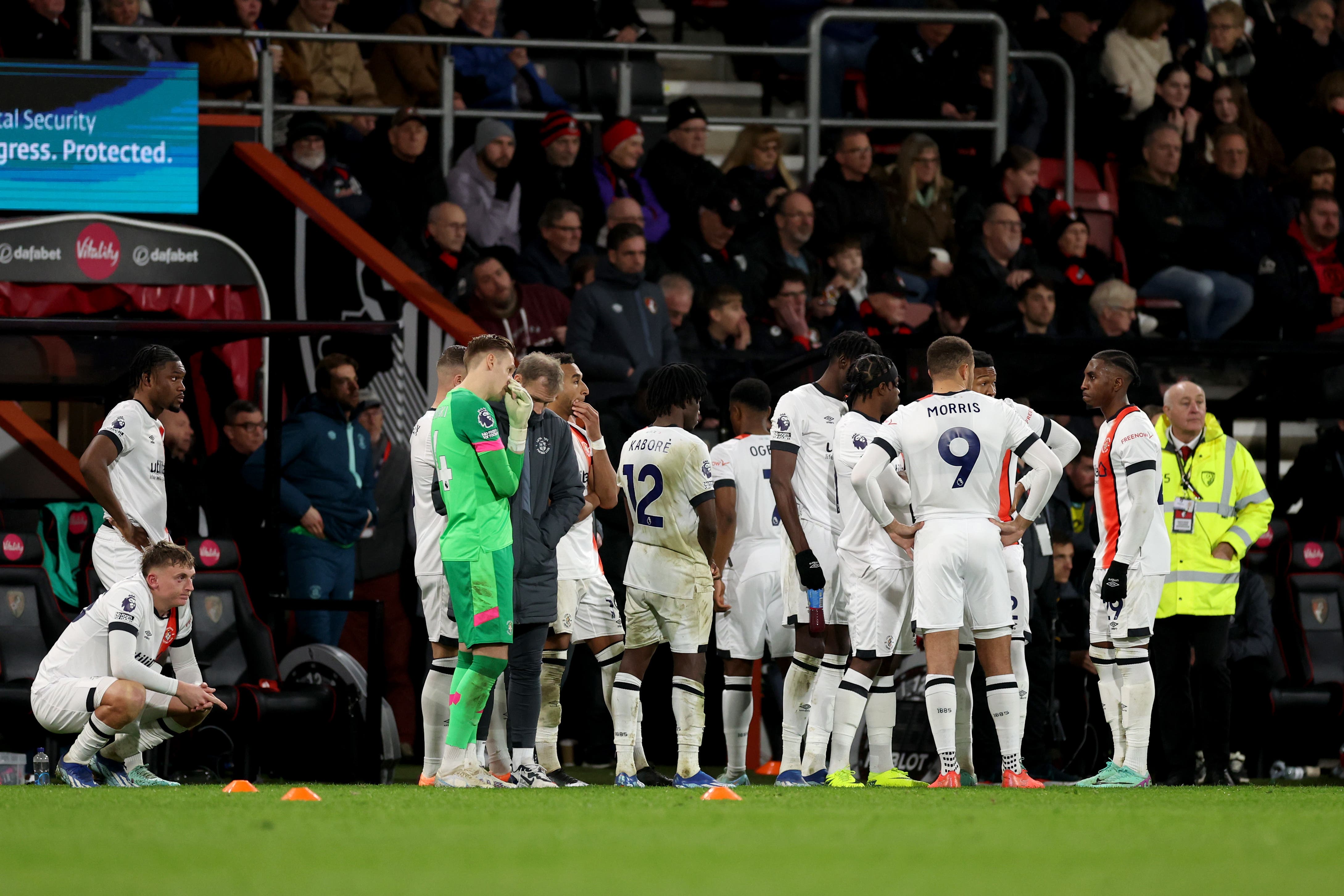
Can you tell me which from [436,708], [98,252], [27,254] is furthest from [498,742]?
[27,254]

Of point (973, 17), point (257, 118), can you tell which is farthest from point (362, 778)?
point (973, 17)

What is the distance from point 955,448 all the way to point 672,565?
1.67 meters

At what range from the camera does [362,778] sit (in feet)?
35.5

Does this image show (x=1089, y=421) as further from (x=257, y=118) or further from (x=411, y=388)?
(x=257, y=118)

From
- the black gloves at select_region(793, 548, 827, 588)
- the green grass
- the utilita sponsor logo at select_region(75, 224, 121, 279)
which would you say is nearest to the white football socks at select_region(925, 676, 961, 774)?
the green grass

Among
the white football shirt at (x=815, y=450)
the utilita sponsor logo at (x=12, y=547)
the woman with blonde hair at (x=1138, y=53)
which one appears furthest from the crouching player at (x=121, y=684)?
the woman with blonde hair at (x=1138, y=53)

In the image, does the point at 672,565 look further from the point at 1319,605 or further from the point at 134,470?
the point at 1319,605

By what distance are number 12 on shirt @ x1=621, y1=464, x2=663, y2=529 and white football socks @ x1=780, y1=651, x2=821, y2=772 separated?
1077 millimetres

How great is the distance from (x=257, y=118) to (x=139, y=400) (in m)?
4.29

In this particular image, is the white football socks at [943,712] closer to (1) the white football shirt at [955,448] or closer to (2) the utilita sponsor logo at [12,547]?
(1) the white football shirt at [955,448]

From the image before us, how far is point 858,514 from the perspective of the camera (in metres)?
10.0

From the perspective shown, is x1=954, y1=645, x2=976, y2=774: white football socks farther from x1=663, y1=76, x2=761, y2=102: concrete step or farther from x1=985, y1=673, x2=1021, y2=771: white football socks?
x1=663, y1=76, x2=761, y2=102: concrete step

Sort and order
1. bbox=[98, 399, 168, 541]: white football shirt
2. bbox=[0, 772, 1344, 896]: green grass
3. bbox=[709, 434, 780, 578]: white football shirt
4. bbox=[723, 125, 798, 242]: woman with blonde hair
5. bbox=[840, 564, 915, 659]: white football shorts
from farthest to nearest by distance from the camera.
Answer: bbox=[723, 125, 798, 242]: woman with blonde hair → bbox=[709, 434, 780, 578]: white football shirt → bbox=[98, 399, 168, 541]: white football shirt → bbox=[840, 564, 915, 659]: white football shorts → bbox=[0, 772, 1344, 896]: green grass

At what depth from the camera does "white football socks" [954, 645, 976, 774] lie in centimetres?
1020
